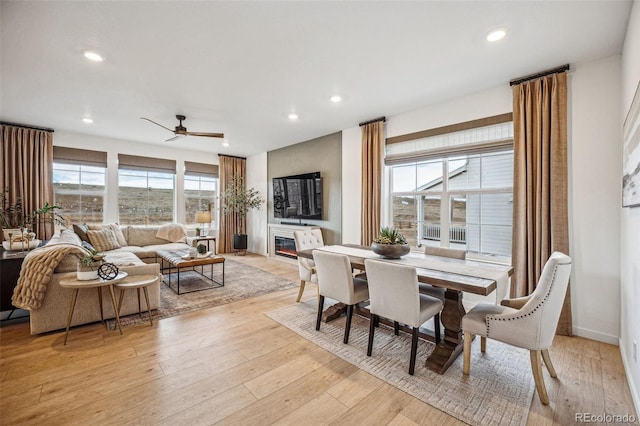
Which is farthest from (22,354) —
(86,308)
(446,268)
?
(446,268)

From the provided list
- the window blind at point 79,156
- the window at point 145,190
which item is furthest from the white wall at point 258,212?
the window blind at point 79,156

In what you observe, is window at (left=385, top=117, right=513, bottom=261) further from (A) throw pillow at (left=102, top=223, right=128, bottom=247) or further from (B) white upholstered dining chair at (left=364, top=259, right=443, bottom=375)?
(A) throw pillow at (left=102, top=223, right=128, bottom=247)

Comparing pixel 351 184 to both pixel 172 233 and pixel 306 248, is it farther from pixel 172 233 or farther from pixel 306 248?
pixel 172 233

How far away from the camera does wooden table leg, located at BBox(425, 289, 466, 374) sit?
2.23 metres

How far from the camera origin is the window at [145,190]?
6.13 m

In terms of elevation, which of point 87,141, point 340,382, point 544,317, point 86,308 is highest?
point 87,141

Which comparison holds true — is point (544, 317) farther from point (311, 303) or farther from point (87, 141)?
point (87, 141)

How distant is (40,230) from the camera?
5.02 m

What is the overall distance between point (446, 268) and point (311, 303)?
1.82 metres

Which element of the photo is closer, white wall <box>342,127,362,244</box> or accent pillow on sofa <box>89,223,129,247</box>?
white wall <box>342,127,362,244</box>

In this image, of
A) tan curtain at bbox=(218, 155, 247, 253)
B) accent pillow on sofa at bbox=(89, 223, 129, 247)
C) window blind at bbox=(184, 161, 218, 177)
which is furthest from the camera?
tan curtain at bbox=(218, 155, 247, 253)

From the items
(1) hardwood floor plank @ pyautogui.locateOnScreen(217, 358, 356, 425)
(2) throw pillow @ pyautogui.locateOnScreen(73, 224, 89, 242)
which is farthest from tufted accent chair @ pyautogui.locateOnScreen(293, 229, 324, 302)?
(2) throw pillow @ pyautogui.locateOnScreen(73, 224, 89, 242)

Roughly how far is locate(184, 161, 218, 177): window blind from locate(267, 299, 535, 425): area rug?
540 cm

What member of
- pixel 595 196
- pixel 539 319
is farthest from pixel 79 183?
pixel 595 196
